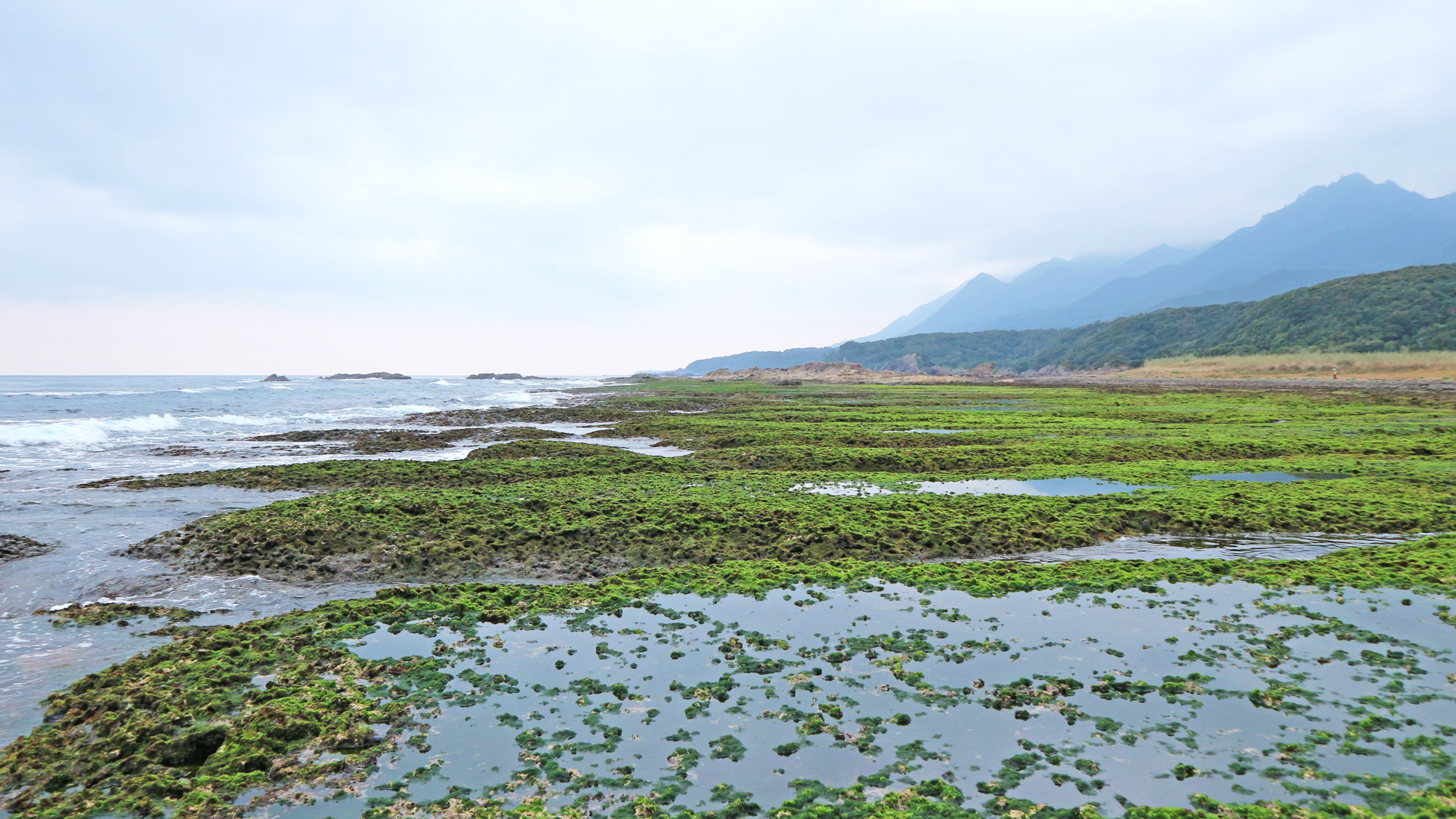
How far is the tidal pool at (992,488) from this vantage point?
2109 cm

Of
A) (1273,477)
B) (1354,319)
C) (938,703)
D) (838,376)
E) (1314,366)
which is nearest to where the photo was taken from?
(938,703)

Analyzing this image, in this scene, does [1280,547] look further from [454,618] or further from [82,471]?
[82,471]

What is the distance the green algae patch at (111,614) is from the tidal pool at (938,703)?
4.23 m

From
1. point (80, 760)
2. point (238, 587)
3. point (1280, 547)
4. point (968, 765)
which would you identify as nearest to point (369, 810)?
point (80, 760)

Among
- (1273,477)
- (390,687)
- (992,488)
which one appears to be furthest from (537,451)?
(1273,477)

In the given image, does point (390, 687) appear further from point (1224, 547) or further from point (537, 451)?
point (537, 451)

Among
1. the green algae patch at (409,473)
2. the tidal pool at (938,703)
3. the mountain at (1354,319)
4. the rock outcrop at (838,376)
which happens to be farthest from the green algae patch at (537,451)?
the mountain at (1354,319)

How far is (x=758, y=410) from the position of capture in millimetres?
55844

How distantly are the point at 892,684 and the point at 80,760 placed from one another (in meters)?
9.76

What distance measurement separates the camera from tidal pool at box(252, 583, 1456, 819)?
22.4 feet

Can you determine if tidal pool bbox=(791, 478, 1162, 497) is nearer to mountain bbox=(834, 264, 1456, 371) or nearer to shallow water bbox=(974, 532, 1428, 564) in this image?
shallow water bbox=(974, 532, 1428, 564)

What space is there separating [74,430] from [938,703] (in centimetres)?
5626

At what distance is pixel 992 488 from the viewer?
2241 centimetres

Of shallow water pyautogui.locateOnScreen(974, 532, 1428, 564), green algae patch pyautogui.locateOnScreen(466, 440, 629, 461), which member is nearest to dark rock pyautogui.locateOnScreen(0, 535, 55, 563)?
green algae patch pyautogui.locateOnScreen(466, 440, 629, 461)
